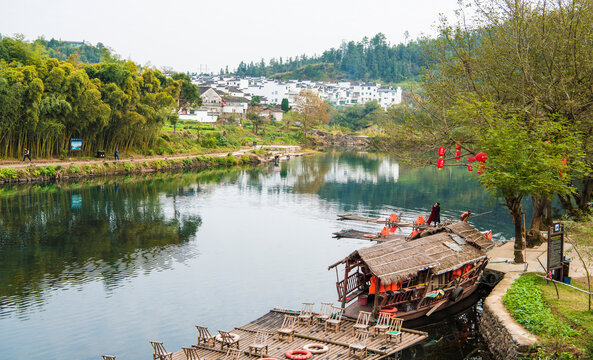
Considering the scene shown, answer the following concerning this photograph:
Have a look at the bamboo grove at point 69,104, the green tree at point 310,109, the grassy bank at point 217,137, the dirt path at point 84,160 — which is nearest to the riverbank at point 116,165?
the dirt path at point 84,160

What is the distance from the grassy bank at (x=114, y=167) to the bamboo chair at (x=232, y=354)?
45797 mm

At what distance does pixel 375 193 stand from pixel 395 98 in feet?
429

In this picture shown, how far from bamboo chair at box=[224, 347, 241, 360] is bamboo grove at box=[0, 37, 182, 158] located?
43708 millimetres

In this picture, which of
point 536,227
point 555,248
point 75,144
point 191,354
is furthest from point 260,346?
point 75,144

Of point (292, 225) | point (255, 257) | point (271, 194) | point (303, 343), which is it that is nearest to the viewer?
point (303, 343)

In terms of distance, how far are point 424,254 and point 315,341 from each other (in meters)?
7.22

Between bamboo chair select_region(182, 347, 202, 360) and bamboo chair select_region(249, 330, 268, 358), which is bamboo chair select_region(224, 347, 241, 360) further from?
bamboo chair select_region(182, 347, 202, 360)

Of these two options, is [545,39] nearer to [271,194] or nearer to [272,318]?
[272,318]

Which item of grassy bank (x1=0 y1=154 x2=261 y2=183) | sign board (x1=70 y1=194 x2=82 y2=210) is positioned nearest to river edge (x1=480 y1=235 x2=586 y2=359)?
sign board (x1=70 y1=194 x2=82 y2=210)

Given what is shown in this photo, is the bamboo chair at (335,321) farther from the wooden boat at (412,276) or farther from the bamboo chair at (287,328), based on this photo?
the bamboo chair at (287,328)

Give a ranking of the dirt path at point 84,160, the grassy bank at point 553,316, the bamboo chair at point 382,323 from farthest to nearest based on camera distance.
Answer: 1. the dirt path at point 84,160
2. the bamboo chair at point 382,323
3. the grassy bank at point 553,316

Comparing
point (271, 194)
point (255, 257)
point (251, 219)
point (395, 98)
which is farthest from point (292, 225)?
point (395, 98)

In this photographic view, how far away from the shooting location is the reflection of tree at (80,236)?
28656mm

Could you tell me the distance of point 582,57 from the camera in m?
27.6
